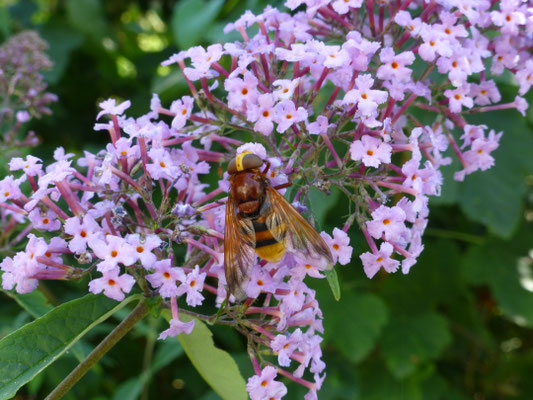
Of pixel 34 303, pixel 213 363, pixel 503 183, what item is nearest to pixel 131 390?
pixel 34 303

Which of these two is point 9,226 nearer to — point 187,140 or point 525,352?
point 187,140

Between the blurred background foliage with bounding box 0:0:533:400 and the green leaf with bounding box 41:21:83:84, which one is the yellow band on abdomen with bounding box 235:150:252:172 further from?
the green leaf with bounding box 41:21:83:84

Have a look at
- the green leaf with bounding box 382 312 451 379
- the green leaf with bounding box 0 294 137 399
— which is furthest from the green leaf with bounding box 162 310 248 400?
the green leaf with bounding box 382 312 451 379

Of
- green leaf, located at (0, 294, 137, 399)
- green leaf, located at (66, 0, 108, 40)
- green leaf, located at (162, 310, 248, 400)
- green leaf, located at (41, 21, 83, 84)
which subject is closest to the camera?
green leaf, located at (0, 294, 137, 399)

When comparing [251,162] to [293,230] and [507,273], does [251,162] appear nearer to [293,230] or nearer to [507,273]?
[293,230]

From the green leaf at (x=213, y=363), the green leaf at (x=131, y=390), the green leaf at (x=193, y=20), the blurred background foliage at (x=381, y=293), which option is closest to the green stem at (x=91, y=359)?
the green leaf at (x=213, y=363)

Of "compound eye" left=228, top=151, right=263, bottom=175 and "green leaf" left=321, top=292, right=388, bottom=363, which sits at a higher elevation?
"compound eye" left=228, top=151, right=263, bottom=175

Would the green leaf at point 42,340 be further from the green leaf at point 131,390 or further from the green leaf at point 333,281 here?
the green leaf at point 131,390

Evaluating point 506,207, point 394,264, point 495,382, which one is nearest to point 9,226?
point 394,264
